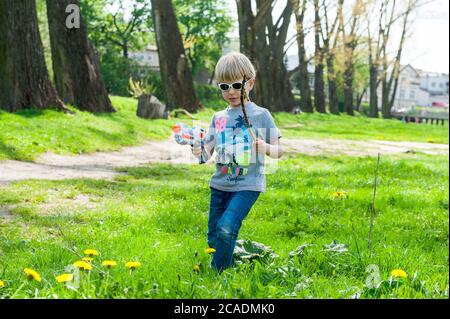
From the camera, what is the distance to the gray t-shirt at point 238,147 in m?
3.90

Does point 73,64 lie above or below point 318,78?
below

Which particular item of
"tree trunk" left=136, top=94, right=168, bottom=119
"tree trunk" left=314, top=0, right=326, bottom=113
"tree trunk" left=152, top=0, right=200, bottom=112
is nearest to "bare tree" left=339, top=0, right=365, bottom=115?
"tree trunk" left=314, top=0, right=326, bottom=113

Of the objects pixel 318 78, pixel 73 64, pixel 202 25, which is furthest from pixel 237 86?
pixel 202 25

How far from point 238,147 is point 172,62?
67.1 feet

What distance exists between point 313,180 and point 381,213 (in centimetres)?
217

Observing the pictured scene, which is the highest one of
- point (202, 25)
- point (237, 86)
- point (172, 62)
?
point (202, 25)

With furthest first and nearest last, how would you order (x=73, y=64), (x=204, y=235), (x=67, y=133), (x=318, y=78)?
(x=318, y=78), (x=73, y=64), (x=67, y=133), (x=204, y=235)

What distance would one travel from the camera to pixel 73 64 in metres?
17.3

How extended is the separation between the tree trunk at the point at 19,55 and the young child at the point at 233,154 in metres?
10.7

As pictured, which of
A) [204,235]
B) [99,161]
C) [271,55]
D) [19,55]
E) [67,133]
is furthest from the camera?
[271,55]

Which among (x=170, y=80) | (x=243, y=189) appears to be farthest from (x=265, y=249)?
(x=170, y=80)

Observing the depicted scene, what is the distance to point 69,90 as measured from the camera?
17453mm

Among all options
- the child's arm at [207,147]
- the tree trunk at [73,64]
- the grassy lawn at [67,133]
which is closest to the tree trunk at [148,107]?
the tree trunk at [73,64]

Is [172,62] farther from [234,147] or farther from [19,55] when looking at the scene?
[234,147]
